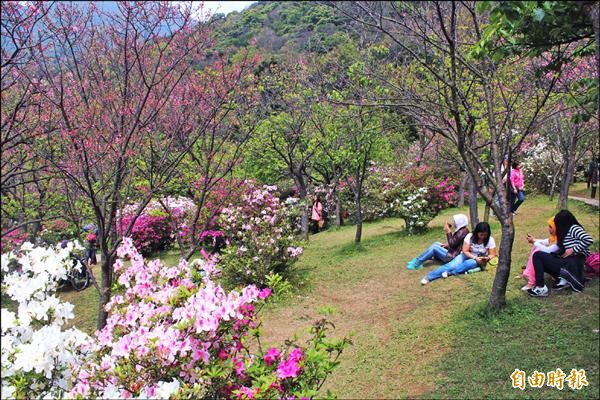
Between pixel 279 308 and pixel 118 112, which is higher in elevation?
pixel 118 112

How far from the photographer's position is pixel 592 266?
4781 mm

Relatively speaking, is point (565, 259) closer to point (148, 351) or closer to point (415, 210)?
point (148, 351)

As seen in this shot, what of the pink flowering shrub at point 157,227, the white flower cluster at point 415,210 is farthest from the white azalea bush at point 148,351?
the pink flowering shrub at point 157,227

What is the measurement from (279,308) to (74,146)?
375cm

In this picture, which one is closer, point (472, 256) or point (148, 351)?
point (148, 351)

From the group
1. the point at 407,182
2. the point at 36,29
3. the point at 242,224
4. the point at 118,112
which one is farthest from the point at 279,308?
the point at 407,182

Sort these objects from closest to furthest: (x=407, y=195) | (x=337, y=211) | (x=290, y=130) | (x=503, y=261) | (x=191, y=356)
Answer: (x=191, y=356)
(x=503, y=261)
(x=407, y=195)
(x=290, y=130)
(x=337, y=211)

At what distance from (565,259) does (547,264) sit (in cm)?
17

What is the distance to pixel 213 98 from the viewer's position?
532 centimetres

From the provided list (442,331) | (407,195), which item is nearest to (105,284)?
(442,331)

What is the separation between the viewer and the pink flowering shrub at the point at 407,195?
33.4 ft

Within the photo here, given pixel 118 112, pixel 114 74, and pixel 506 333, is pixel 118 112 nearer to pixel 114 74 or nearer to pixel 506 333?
pixel 114 74

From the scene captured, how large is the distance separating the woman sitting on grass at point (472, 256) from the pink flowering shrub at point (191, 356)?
422 centimetres

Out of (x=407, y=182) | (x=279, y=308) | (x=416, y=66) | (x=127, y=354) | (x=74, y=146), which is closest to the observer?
(x=127, y=354)
